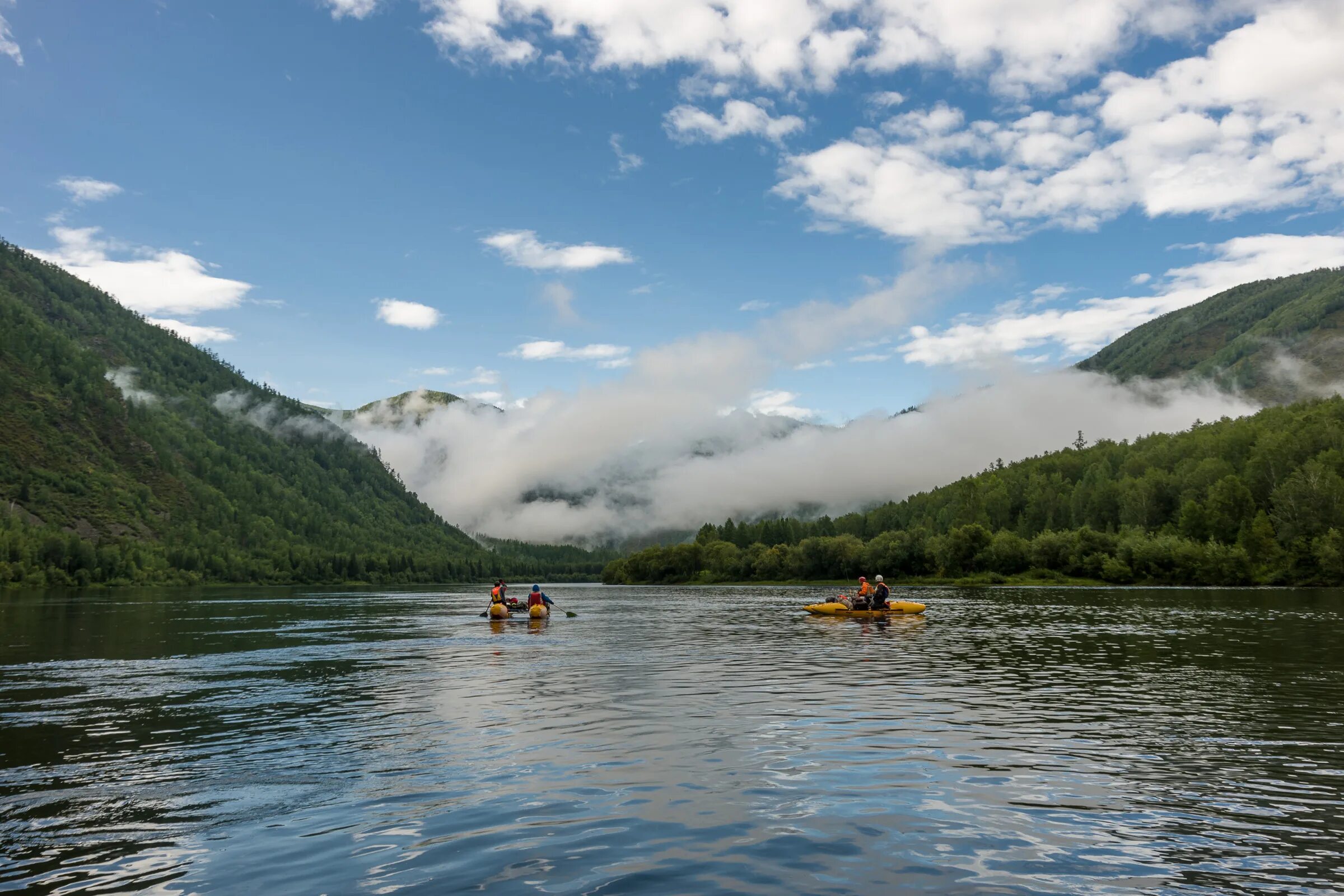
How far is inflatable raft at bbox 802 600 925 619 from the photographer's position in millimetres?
80688

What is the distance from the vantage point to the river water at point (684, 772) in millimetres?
13781

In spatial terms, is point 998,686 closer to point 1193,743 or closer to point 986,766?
point 1193,743

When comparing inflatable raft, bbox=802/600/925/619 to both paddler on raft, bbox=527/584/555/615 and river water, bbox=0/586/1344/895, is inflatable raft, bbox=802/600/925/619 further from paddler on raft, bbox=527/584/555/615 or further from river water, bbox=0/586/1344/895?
river water, bbox=0/586/1344/895

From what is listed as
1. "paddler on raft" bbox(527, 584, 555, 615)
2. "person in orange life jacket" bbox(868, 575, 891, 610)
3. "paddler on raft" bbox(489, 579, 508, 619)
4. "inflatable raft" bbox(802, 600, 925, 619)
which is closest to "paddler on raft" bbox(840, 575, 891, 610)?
"person in orange life jacket" bbox(868, 575, 891, 610)

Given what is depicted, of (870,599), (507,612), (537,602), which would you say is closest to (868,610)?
(870,599)

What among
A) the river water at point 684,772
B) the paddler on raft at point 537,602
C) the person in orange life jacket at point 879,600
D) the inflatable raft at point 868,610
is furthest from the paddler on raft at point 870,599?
the river water at point 684,772

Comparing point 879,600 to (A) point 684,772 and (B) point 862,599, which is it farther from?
(A) point 684,772

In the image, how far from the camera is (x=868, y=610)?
81125 mm

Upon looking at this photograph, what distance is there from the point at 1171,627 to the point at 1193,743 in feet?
149

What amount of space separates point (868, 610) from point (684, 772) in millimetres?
63740

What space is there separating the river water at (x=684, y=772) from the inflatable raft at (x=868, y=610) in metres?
31.1

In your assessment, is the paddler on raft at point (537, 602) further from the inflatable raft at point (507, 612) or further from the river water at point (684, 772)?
the river water at point (684, 772)

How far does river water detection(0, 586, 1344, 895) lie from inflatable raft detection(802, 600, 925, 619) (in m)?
31.1

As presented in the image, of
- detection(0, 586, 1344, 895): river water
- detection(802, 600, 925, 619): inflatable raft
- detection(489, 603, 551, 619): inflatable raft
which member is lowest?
detection(802, 600, 925, 619): inflatable raft
